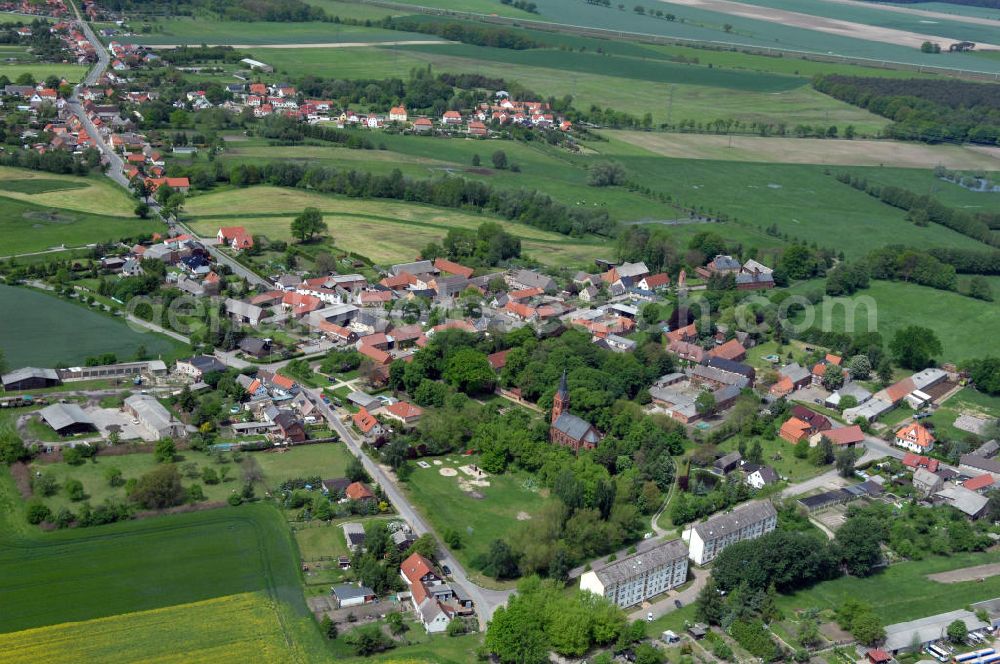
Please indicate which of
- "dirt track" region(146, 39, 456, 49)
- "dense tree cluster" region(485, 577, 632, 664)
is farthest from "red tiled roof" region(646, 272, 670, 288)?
"dirt track" region(146, 39, 456, 49)

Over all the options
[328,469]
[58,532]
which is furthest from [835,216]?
[58,532]

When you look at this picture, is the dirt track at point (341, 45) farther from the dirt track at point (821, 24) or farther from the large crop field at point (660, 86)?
the dirt track at point (821, 24)

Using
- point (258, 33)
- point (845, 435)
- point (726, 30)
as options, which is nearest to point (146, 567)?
point (845, 435)

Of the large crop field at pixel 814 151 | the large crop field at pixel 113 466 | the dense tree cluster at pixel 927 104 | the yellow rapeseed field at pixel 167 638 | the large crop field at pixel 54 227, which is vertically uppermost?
the dense tree cluster at pixel 927 104

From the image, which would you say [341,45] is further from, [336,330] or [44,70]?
[336,330]

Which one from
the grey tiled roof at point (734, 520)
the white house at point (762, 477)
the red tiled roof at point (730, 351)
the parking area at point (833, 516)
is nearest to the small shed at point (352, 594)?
the grey tiled roof at point (734, 520)

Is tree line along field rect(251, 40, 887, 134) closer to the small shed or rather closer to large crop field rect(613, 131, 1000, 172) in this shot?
large crop field rect(613, 131, 1000, 172)
